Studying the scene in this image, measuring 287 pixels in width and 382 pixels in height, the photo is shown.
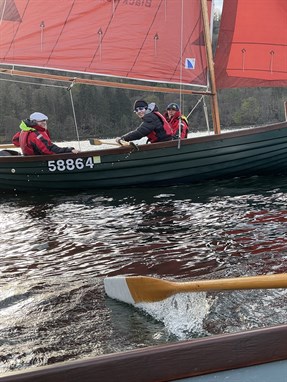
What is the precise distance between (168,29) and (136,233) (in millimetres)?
6459

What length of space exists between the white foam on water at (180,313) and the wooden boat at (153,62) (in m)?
6.32

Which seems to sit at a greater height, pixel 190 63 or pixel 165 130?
pixel 190 63

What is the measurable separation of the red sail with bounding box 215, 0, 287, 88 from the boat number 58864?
4.02 m

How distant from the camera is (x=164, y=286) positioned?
3.11 metres

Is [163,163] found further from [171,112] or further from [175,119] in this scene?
[171,112]

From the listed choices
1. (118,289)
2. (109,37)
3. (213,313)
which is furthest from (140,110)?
(213,313)

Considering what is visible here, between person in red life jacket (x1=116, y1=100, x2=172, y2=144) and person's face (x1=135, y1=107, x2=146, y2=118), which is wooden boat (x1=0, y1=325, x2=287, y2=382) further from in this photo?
person's face (x1=135, y1=107, x2=146, y2=118)

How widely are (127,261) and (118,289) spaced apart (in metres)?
1.39

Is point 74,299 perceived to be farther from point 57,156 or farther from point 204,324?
point 57,156

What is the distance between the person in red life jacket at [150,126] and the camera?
9.81m

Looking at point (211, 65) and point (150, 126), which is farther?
point (211, 65)

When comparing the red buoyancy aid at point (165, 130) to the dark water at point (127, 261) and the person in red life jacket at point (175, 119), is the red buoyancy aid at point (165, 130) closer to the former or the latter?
the person in red life jacket at point (175, 119)

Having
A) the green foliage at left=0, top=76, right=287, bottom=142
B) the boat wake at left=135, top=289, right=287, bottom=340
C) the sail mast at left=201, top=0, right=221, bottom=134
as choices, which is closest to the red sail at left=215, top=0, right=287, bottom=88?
the sail mast at left=201, top=0, right=221, bottom=134

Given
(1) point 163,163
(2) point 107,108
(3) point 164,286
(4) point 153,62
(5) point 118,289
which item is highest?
(2) point 107,108
